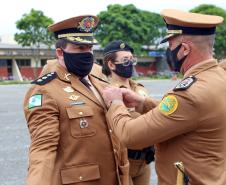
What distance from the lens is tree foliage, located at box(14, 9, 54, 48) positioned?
4344 centimetres

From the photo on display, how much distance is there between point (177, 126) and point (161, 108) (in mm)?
132

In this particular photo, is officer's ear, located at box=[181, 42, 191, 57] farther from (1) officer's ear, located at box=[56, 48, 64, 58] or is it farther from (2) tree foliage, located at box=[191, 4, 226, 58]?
(2) tree foliage, located at box=[191, 4, 226, 58]

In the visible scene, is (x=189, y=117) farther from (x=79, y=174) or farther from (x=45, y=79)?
(x=45, y=79)

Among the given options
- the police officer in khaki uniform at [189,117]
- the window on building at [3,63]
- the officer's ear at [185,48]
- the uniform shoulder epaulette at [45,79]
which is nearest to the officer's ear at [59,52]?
the uniform shoulder epaulette at [45,79]

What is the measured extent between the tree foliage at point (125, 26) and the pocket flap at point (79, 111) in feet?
151

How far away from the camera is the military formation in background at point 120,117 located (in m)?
2.37

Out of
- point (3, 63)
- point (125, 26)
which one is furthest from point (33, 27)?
point (125, 26)

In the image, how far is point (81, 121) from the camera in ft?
9.23

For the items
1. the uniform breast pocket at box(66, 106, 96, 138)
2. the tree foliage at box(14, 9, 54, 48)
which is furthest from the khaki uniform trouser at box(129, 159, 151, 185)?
the tree foliage at box(14, 9, 54, 48)

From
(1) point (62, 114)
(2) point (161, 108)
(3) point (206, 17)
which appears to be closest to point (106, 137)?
(1) point (62, 114)

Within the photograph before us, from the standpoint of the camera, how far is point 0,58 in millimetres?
48125

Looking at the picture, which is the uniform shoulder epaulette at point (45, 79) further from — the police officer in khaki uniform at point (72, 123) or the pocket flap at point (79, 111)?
the pocket flap at point (79, 111)

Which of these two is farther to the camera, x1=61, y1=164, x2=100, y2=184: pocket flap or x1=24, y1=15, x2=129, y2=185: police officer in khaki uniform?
x1=61, y1=164, x2=100, y2=184: pocket flap

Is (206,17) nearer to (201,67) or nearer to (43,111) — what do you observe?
(201,67)
